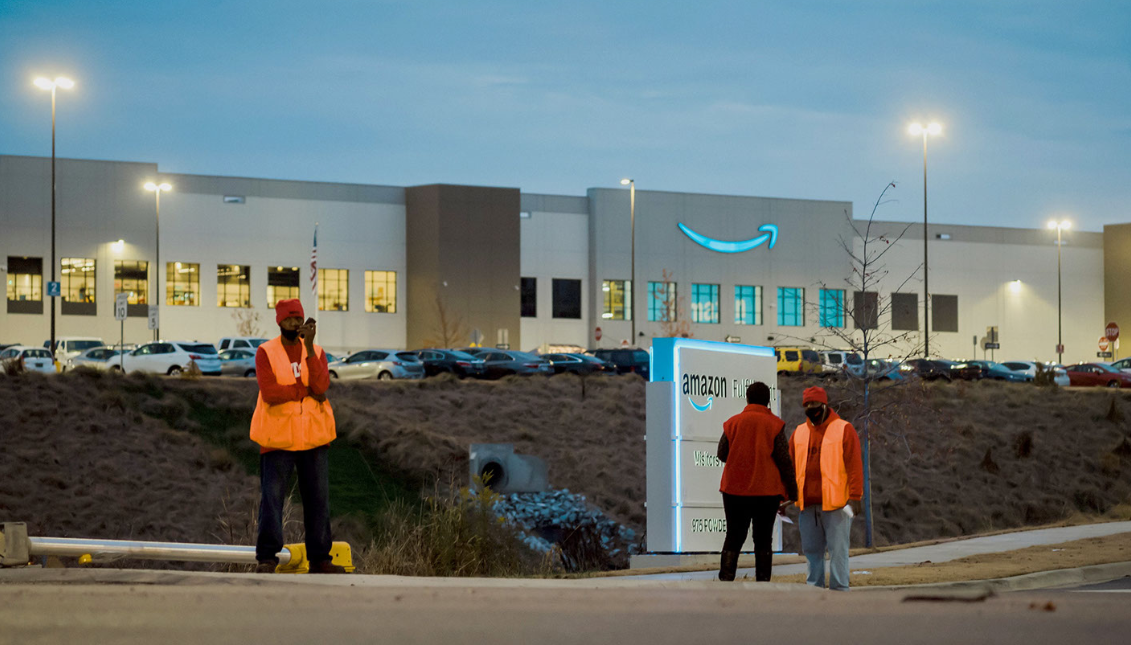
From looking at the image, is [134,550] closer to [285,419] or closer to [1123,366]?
[285,419]

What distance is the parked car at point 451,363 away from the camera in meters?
47.4

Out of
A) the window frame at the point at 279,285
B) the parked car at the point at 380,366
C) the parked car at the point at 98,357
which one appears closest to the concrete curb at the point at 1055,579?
the parked car at the point at 380,366

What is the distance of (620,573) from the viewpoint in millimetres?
14555

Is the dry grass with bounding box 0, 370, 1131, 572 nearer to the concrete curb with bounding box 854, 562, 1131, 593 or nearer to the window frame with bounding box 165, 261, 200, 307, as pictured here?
the concrete curb with bounding box 854, 562, 1131, 593

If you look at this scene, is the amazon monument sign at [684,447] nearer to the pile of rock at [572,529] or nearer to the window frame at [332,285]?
the pile of rock at [572,529]

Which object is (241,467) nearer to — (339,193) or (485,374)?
(485,374)

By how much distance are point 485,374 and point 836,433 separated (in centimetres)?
3685

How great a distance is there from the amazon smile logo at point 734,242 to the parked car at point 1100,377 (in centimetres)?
2526

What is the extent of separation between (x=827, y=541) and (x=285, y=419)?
437 cm

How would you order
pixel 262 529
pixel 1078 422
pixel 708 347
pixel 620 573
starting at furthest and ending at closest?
1. pixel 1078 422
2. pixel 708 347
3. pixel 620 573
4. pixel 262 529

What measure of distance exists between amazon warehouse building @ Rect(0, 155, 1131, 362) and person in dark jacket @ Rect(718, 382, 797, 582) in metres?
48.6

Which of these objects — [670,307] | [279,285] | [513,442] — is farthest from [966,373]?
[279,285]

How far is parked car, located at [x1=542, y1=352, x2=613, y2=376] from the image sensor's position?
50.0m

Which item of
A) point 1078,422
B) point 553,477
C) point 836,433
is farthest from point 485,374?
point 836,433
